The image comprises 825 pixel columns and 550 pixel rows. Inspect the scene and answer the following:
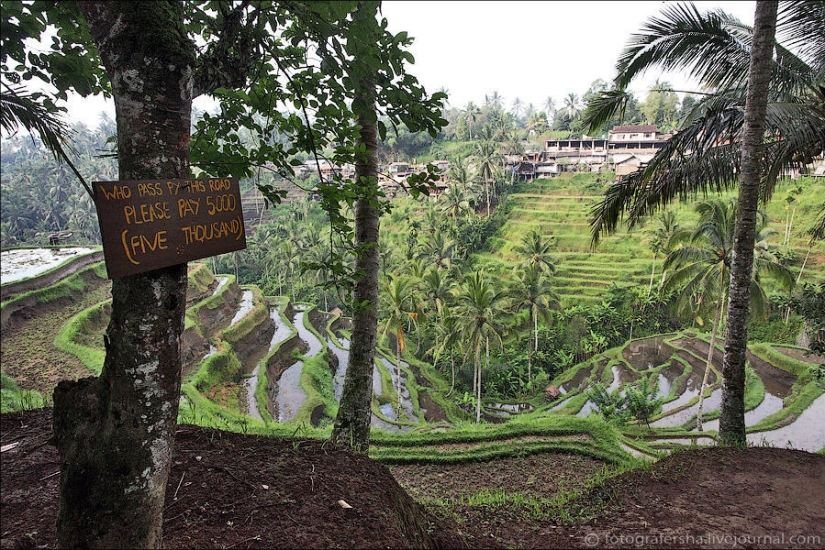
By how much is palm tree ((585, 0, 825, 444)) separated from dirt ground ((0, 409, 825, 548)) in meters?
1.72

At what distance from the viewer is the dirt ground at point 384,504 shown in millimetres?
2314

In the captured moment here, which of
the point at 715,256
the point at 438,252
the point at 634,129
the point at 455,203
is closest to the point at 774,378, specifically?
the point at 715,256

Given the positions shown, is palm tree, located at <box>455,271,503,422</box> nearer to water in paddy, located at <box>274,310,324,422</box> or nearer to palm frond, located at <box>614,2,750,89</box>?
water in paddy, located at <box>274,310,324,422</box>

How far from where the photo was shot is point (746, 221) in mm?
5445

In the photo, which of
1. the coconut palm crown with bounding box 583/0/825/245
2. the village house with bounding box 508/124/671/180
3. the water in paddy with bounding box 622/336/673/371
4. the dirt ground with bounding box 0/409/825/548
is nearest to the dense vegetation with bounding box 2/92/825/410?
the water in paddy with bounding box 622/336/673/371

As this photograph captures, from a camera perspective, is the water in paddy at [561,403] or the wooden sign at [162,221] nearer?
the wooden sign at [162,221]

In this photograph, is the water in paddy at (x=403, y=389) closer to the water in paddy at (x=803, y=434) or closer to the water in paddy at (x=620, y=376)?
the water in paddy at (x=620, y=376)

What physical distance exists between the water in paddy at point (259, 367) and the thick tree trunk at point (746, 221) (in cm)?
1511

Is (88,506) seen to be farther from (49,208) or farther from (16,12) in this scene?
(49,208)

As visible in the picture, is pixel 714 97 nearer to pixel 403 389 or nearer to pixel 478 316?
pixel 478 316

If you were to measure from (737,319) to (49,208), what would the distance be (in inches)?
1924

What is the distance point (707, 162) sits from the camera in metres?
6.23

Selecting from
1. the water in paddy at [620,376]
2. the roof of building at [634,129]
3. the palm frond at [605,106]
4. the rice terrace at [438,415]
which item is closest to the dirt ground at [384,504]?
the rice terrace at [438,415]

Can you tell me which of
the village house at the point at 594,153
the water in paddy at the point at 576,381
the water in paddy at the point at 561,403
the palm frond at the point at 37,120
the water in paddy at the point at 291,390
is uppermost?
the village house at the point at 594,153
